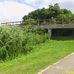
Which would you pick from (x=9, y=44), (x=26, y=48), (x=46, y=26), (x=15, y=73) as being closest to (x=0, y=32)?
(x=9, y=44)

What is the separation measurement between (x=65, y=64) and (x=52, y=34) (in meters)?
34.2

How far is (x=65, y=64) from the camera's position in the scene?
16234 millimetres

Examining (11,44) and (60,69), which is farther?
(11,44)

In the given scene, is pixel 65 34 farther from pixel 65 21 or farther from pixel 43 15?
pixel 43 15

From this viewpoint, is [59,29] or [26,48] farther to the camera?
[59,29]

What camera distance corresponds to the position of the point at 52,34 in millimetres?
50344

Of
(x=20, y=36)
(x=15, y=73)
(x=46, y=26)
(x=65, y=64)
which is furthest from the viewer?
(x=46, y=26)

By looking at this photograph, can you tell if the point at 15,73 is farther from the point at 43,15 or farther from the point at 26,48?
the point at 43,15

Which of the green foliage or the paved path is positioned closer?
the paved path

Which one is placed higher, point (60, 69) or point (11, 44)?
point (11, 44)

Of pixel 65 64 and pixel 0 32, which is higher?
pixel 0 32

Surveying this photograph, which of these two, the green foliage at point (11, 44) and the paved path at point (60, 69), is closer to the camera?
the paved path at point (60, 69)

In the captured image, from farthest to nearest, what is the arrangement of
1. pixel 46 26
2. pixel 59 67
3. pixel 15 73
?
pixel 46 26, pixel 59 67, pixel 15 73

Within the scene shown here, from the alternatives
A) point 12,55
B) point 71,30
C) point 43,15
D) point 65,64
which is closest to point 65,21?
point 71,30
